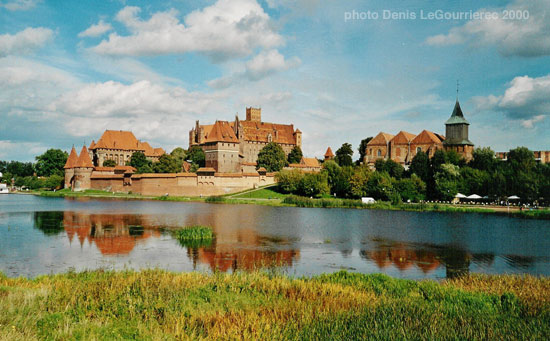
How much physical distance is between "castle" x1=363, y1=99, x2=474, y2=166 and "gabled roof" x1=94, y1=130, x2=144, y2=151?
42890 mm

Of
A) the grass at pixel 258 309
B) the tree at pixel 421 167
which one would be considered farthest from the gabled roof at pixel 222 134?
the grass at pixel 258 309

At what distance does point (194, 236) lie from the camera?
1939cm

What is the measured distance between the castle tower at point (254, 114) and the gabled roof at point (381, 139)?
30099 mm

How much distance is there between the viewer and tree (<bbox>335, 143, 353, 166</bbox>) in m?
62.1

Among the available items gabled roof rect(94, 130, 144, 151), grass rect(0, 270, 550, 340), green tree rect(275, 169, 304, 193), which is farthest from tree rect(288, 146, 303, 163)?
grass rect(0, 270, 550, 340)

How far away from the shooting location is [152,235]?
20203 millimetres

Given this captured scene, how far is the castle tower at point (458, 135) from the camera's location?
6084cm

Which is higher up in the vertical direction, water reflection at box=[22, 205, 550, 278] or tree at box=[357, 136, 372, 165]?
tree at box=[357, 136, 372, 165]

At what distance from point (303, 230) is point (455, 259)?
29.6 feet

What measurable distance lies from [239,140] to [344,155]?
1962 cm

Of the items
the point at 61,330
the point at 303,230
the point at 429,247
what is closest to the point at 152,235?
the point at 303,230

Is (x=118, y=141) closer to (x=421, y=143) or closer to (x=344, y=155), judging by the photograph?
(x=344, y=155)

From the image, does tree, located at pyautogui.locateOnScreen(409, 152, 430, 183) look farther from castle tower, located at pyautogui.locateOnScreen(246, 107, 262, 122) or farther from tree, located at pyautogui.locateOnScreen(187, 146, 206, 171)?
castle tower, located at pyautogui.locateOnScreen(246, 107, 262, 122)

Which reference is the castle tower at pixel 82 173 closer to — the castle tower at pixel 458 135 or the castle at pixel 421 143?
the castle at pixel 421 143
